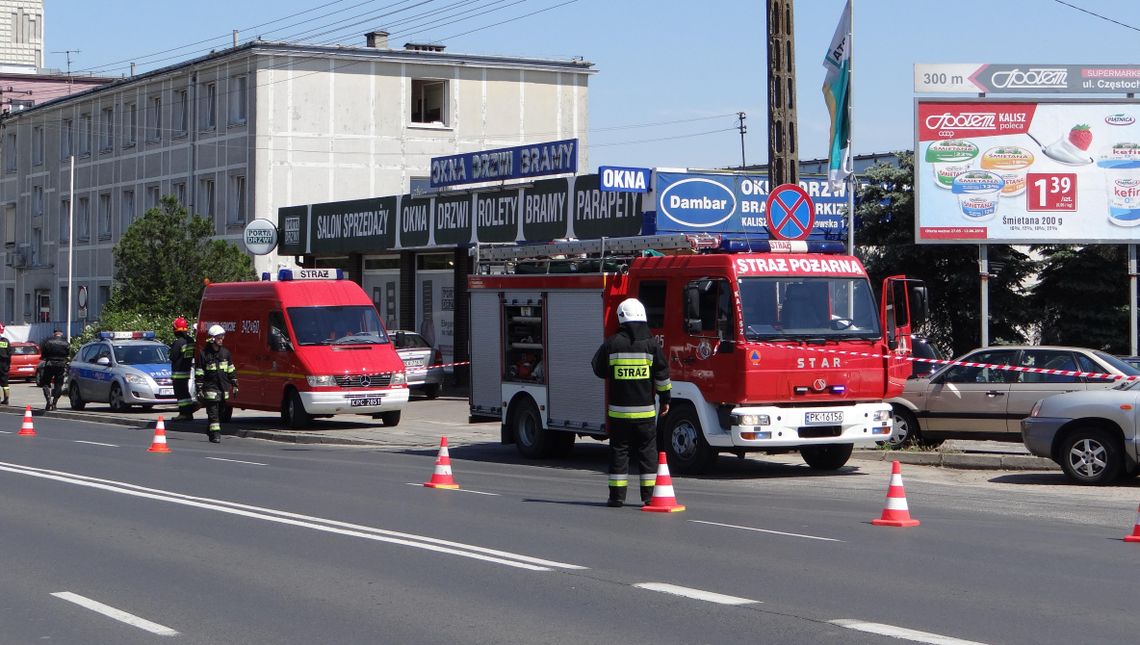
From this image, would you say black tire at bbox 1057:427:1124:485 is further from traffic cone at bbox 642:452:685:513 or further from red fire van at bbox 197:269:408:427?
red fire van at bbox 197:269:408:427

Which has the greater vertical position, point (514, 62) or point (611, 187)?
point (514, 62)

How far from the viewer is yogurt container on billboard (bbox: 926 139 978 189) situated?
→ 29.0 m

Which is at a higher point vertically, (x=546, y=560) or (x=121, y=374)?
(x=121, y=374)

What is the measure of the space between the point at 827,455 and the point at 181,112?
144 ft

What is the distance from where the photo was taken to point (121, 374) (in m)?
32.5

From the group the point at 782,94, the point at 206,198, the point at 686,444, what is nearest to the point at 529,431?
the point at 686,444

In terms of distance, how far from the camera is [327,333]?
26.0m

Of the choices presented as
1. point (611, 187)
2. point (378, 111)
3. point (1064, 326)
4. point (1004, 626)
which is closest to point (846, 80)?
point (611, 187)

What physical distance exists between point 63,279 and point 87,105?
769 centimetres

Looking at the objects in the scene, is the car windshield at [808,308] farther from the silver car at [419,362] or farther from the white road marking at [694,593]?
the silver car at [419,362]

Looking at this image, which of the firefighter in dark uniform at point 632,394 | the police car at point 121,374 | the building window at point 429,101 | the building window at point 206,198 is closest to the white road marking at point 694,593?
the firefighter in dark uniform at point 632,394

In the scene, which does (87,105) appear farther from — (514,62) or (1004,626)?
(1004,626)

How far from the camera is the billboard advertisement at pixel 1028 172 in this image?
28969 millimetres

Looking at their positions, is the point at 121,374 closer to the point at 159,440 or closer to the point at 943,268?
the point at 159,440
